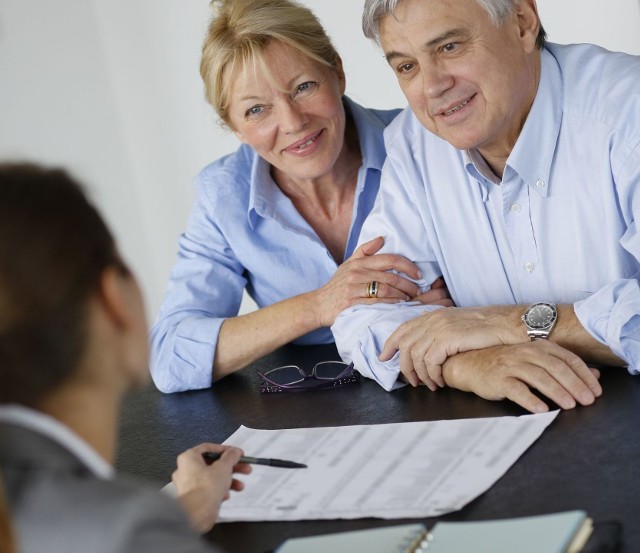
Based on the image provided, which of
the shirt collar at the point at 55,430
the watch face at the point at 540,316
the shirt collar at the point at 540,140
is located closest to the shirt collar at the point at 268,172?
the shirt collar at the point at 540,140

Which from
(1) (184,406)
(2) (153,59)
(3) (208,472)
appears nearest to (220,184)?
(1) (184,406)

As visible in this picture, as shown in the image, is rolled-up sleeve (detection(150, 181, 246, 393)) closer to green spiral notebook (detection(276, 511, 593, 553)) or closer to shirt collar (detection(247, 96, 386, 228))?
shirt collar (detection(247, 96, 386, 228))

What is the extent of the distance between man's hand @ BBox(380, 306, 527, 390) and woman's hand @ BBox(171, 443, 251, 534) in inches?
23.9

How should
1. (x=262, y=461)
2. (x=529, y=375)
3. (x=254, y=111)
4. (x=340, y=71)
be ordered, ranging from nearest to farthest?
(x=262, y=461)
(x=529, y=375)
(x=254, y=111)
(x=340, y=71)

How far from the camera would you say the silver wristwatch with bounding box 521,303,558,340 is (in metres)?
1.90

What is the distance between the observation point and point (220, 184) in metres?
2.68

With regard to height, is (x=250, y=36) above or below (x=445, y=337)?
above

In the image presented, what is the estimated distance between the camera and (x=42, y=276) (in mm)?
909

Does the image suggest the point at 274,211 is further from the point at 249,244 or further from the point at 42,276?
the point at 42,276

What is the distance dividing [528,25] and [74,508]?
5.27 ft

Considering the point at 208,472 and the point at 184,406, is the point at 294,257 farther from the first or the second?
the point at 208,472

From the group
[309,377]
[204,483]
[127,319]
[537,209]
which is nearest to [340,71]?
[537,209]

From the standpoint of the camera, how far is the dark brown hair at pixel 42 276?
903mm

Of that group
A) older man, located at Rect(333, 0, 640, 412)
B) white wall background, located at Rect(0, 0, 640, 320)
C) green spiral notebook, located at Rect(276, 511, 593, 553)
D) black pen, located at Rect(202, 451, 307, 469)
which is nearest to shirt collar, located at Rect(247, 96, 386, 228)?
older man, located at Rect(333, 0, 640, 412)
